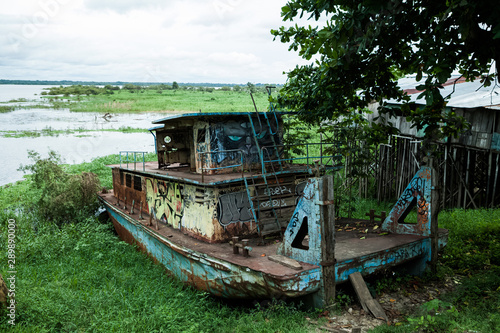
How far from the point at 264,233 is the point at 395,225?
105 inches

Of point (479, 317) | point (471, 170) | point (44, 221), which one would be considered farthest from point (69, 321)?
point (471, 170)

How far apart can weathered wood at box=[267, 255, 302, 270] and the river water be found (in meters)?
13.2

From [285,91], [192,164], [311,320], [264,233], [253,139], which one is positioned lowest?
[311,320]

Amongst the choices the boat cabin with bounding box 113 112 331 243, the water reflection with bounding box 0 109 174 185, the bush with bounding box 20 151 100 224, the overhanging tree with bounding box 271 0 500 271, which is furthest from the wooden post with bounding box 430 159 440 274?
the water reflection with bounding box 0 109 174 185

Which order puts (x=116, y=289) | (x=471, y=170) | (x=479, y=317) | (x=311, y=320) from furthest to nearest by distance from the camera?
(x=471, y=170), (x=116, y=289), (x=311, y=320), (x=479, y=317)

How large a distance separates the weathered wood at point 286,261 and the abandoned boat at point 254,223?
17 mm

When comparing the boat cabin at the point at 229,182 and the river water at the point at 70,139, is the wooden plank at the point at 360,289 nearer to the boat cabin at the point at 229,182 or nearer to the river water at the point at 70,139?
the boat cabin at the point at 229,182

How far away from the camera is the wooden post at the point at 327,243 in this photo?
5617mm

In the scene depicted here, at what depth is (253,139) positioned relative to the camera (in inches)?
346

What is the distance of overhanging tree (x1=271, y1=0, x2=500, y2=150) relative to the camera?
491 cm

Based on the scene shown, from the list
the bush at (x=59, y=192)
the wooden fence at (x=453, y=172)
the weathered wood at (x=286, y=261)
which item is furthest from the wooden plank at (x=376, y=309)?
the bush at (x=59, y=192)

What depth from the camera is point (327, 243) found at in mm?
5723

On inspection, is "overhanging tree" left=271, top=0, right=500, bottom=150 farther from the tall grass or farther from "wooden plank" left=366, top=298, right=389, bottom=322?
the tall grass

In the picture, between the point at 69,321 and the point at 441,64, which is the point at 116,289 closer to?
the point at 69,321
